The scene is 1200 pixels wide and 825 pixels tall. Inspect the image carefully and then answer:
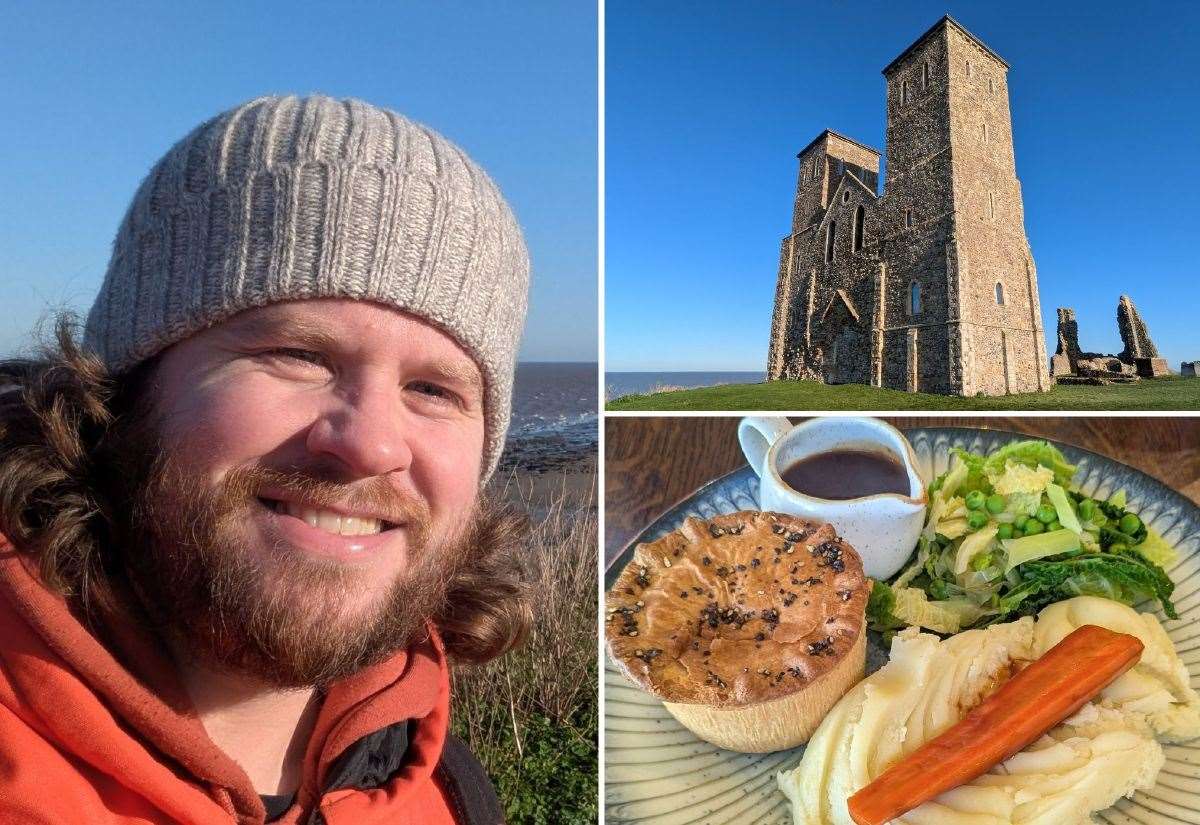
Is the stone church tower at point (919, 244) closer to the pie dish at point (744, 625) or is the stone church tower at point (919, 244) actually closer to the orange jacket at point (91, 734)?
the pie dish at point (744, 625)

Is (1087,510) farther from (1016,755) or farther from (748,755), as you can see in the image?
(748,755)

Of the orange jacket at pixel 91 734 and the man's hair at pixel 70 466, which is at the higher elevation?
the man's hair at pixel 70 466

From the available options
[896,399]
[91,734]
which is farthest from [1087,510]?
[896,399]

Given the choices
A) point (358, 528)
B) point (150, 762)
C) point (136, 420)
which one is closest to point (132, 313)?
point (136, 420)

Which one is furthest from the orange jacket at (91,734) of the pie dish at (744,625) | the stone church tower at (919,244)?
the stone church tower at (919,244)

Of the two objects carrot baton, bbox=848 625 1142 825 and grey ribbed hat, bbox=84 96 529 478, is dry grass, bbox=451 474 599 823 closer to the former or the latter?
carrot baton, bbox=848 625 1142 825

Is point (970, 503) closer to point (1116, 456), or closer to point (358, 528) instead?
point (1116, 456)
